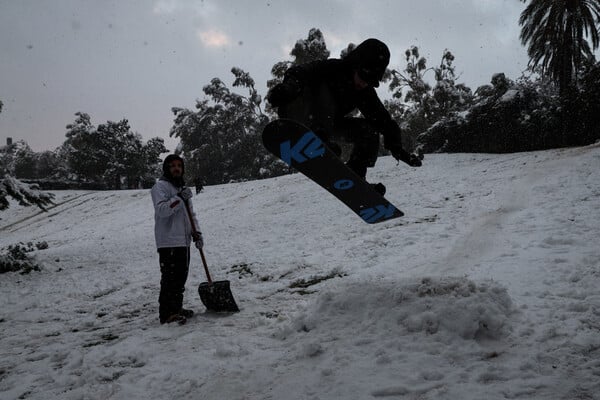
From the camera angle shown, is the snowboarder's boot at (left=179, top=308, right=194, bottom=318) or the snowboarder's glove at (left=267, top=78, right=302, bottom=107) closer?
the snowboarder's glove at (left=267, top=78, right=302, bottom=107)

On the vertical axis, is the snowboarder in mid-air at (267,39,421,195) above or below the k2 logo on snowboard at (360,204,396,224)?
above

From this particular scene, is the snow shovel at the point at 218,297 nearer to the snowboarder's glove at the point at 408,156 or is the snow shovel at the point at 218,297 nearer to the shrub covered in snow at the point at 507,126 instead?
the snowboarder's glove at the point at 408,156

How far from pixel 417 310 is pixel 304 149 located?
1.87 meters

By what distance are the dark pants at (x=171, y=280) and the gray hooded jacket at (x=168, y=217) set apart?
0.33 feet

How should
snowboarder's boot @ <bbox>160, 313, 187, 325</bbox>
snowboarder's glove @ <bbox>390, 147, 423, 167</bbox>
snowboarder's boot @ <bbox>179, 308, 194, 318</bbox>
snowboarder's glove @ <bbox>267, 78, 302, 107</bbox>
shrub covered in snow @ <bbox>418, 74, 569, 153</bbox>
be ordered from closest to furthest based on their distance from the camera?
snowboarder's glove @ <bbox>267, 78, 302, 107</bbox>, snowboarder's boot @ <bbox>160, 313, 187, 325</bbox>, snowboarder's boot @ <bbox>179, 308, 194, 318</bbox>, snowboarder's glove @ <bbox>390, 147, 423, 167</bbox>, shrub covered in snow @ <bbox>418, 74, 569, 153</bbox>

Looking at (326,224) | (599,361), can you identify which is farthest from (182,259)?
(326,224)

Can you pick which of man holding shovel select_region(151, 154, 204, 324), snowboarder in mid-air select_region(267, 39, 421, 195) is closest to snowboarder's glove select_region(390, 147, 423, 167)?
snowboarder in mid-air select_region(267, 39, 421, 195)

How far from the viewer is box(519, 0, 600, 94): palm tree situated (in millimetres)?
19000

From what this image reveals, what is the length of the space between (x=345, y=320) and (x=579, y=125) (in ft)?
56.3

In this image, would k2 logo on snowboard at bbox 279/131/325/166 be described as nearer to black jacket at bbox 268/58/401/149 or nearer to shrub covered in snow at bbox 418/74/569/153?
black jacket at bbox 268/58/401/149

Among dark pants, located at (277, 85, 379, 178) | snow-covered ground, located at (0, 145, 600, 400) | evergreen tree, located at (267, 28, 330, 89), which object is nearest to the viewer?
snow-covered ground, located at (0, 145, 600, 400)

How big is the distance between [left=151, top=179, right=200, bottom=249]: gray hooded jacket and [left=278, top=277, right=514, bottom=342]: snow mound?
1.70m

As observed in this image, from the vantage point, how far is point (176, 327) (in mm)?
3893

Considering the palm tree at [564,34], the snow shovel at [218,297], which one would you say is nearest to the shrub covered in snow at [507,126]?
the palm tree at [564,34]
